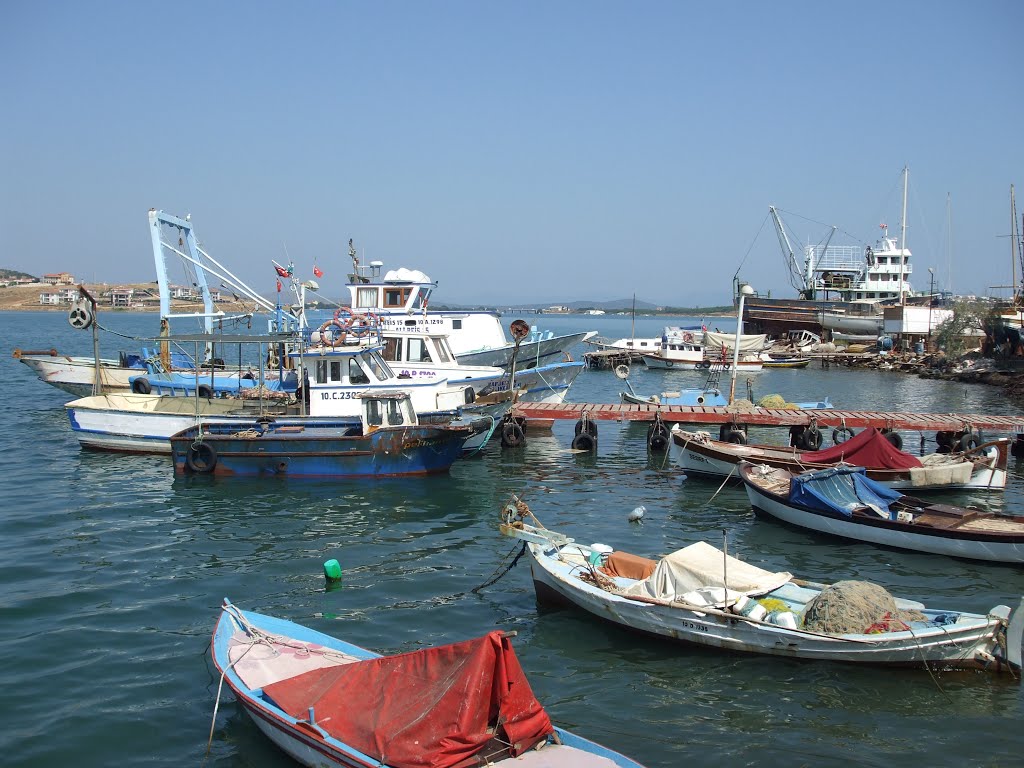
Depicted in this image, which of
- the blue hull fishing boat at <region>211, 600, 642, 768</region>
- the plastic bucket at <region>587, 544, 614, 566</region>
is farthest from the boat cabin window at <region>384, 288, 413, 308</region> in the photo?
the blue hull fishing boat at <region>211, 600, 642, 768</region>

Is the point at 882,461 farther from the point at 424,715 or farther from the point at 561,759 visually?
the point at 424,715

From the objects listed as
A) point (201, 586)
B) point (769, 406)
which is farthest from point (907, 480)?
point (201, 586)

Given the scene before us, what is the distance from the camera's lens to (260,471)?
71.3 ft

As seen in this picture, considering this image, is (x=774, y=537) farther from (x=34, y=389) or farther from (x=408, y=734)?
(x=34, y=389)

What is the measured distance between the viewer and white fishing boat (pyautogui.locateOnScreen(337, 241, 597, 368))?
3112 centimetres

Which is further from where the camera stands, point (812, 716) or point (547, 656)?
point (547, 656)

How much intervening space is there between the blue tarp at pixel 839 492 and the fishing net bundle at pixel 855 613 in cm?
599

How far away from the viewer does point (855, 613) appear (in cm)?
1045

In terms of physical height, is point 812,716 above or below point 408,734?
below

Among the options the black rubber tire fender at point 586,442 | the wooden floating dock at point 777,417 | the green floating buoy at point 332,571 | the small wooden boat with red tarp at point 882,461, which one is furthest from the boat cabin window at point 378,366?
the green floating buoy at point 332,571

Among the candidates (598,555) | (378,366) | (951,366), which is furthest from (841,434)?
(951,366)

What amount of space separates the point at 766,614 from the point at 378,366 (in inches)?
622

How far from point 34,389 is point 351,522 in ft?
108

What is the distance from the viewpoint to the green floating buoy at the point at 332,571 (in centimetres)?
1388
